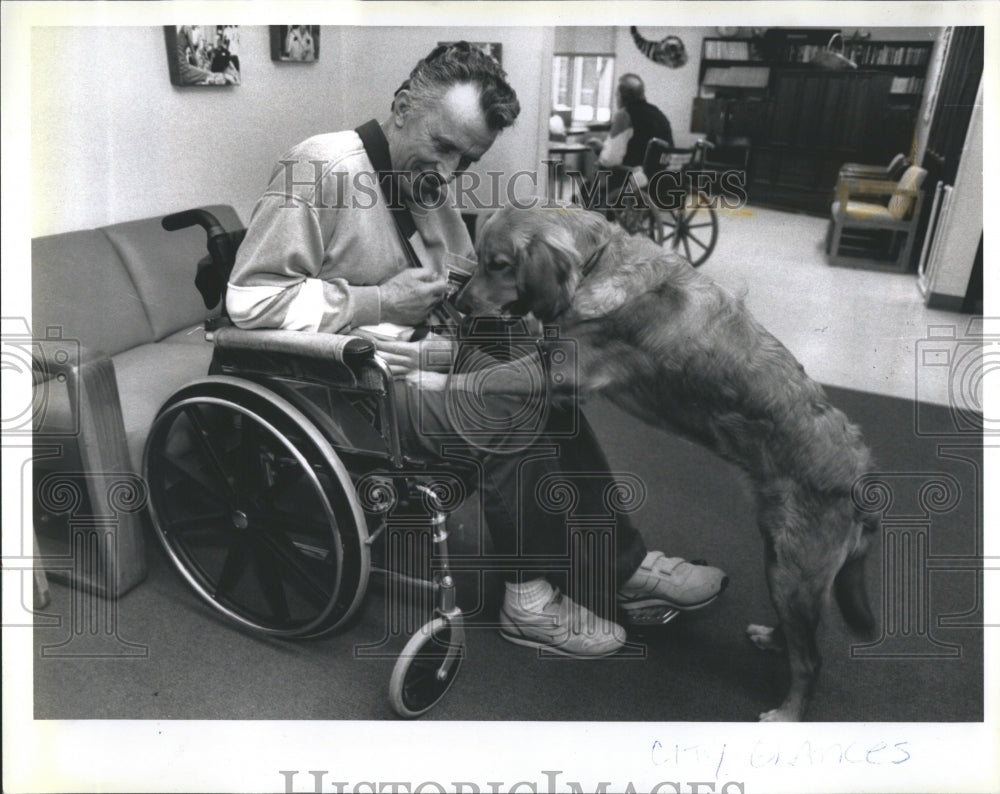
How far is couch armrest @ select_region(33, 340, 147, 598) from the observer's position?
141 cm

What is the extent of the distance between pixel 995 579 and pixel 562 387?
0.88 meters

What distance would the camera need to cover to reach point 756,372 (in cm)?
134

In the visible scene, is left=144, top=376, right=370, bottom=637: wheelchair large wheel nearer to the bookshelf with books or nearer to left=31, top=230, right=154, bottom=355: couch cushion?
left=31, top=230, right=154, bottom=355: couch cushion

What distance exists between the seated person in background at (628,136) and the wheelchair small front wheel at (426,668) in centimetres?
90

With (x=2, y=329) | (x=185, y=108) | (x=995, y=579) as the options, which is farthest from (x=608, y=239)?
(x=2, y=329)

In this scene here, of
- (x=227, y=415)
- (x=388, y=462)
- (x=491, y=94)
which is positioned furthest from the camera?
(x=227, y=415)

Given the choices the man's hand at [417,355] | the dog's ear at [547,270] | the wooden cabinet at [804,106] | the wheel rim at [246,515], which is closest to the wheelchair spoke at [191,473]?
the wheel rim at [246,515]

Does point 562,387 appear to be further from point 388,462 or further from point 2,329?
point 2,329

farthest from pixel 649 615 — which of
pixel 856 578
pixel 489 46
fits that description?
pixel 489 46

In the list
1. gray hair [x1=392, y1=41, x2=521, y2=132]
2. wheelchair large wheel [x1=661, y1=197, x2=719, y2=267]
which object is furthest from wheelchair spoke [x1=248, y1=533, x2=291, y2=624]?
wheelchair large wheel [x1=661, y1=197, x2=719, y2=267]

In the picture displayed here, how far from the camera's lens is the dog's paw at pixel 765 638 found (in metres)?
1.56

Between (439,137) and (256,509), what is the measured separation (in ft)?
2.72

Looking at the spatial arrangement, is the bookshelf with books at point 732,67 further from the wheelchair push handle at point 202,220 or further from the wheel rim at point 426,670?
the wheel rim at point 426,670

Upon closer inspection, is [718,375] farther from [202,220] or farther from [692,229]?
[202,220]
